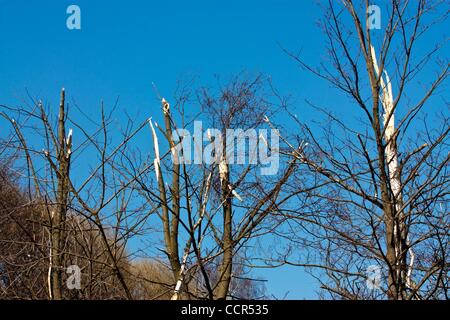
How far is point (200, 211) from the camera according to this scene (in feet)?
19.6

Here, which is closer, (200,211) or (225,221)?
(200,211)

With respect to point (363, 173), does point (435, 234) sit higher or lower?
lower

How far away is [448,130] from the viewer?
572cm

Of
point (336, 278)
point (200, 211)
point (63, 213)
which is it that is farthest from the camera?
point (63, 213)

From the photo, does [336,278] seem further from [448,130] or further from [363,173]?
[448,130]

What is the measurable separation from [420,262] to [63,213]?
382 centimetres

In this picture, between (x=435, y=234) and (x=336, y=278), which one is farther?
(x=336, y=278)
